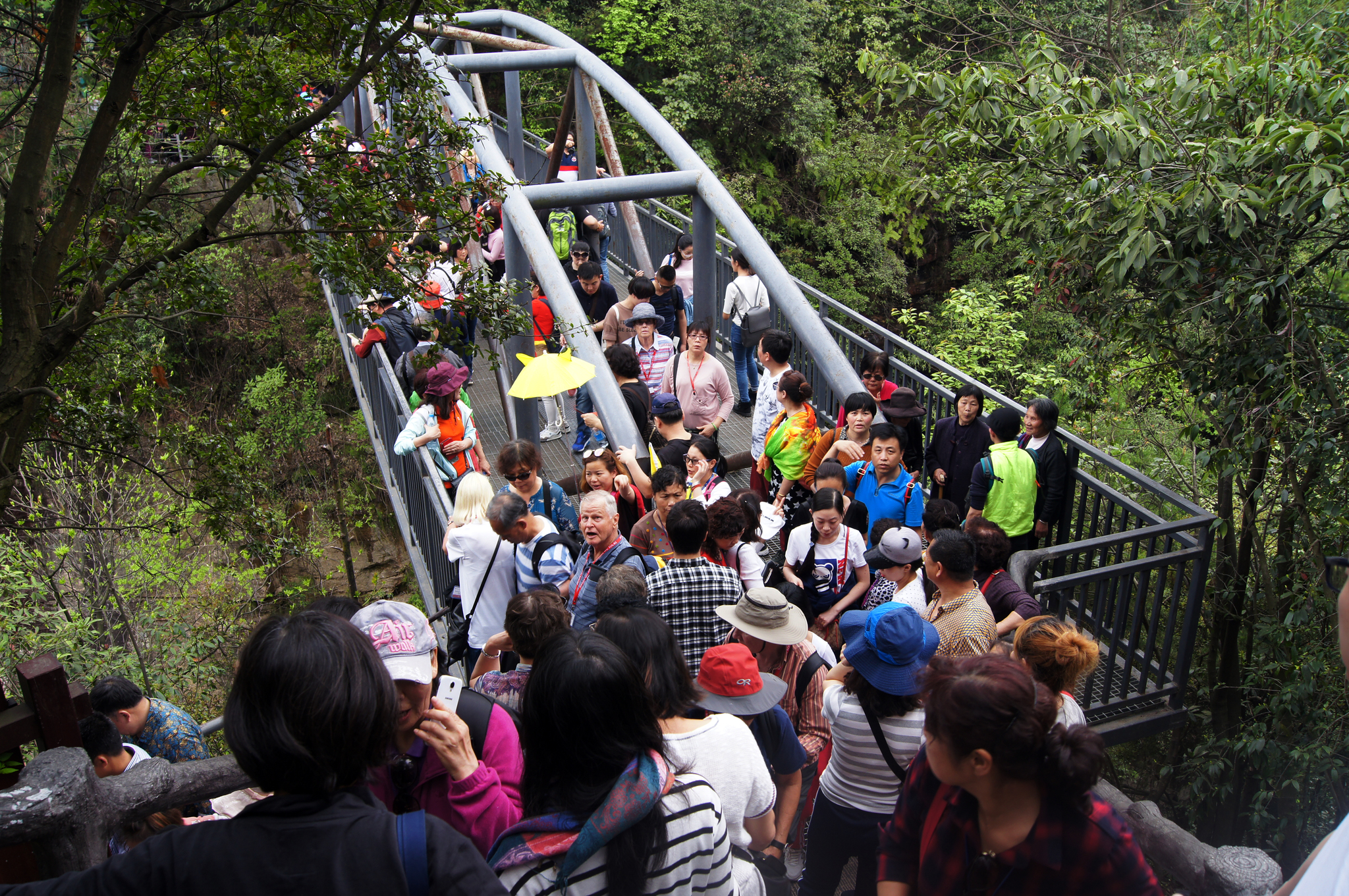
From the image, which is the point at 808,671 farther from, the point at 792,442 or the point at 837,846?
the point at 792,442

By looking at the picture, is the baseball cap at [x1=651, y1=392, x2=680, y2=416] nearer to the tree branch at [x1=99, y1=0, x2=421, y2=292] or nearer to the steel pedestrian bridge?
the steel pedestrian bridge

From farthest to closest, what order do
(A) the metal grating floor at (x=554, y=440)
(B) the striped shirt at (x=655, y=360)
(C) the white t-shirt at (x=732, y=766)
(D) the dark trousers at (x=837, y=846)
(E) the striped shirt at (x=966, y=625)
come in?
(A) the metal grating floor at (x=554, y=440) < (B) the striped shirt at (x=655, y=360) < (E) the striped shirt at (x=966, y=625) < (D) the dark trousers at (x=837, y=846) < (C) the white t-shirt at (x=732, y=766)

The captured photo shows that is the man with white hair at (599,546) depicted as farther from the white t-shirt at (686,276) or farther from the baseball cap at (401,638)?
the white t-shirt at (686,276)

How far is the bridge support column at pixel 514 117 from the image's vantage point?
11609mm

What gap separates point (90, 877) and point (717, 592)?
2388 mm

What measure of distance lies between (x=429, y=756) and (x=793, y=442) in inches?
140

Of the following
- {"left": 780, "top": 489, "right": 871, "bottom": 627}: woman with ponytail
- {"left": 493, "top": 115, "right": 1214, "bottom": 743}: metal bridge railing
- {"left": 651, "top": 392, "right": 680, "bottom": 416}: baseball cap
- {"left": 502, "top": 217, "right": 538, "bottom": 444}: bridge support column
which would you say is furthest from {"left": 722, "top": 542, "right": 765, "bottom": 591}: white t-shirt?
{"left": 502, "top": 217, "right": 538, "bottom": 444}: bridge support column

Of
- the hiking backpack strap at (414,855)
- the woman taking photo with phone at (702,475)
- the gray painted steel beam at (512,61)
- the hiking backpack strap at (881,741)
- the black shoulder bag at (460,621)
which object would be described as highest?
the gray painted steel beam at (512,61)

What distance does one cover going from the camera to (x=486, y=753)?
2297 mm

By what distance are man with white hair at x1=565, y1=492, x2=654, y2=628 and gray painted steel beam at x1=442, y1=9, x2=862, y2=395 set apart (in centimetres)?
257

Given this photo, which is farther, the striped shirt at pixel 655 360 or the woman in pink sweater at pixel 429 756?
the striped shirt at pixel 655 360

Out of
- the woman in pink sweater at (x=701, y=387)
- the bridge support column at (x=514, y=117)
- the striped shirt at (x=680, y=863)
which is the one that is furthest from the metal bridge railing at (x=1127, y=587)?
the bridge support column at (x=514, y=117)

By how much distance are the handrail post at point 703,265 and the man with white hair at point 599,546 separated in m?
4.07

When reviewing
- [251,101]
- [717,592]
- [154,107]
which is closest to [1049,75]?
Answer: [717,592]
